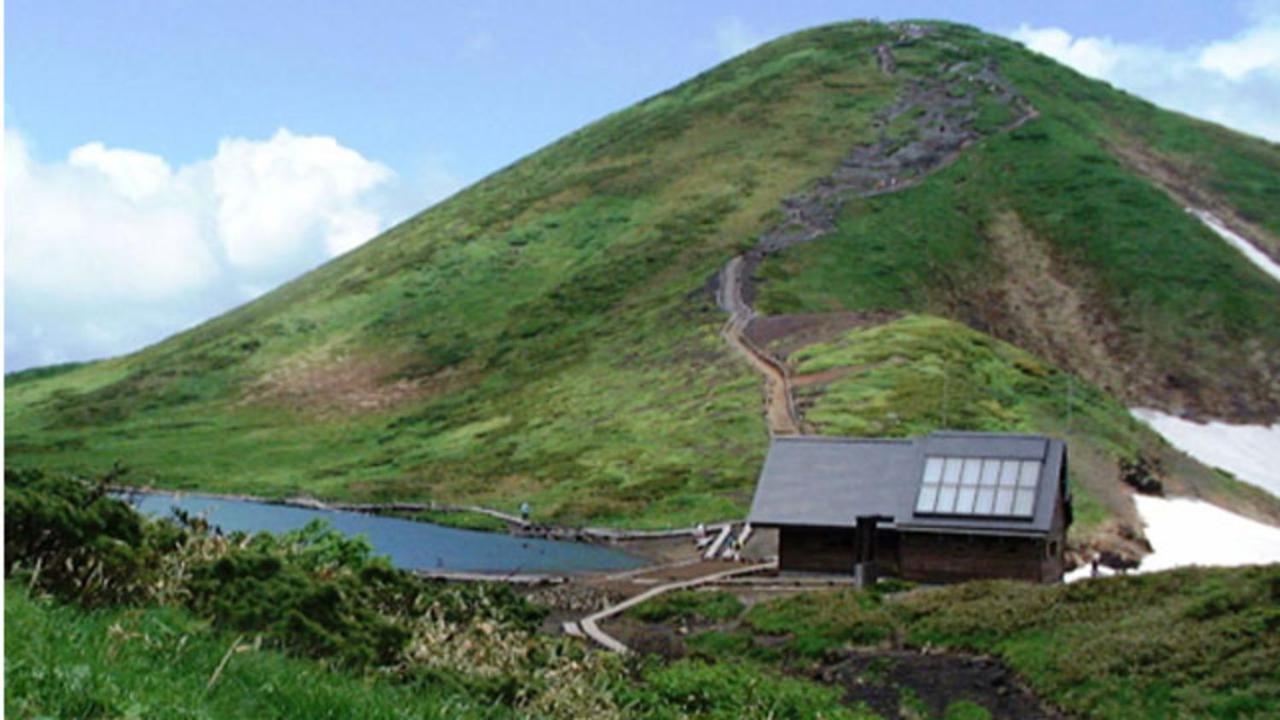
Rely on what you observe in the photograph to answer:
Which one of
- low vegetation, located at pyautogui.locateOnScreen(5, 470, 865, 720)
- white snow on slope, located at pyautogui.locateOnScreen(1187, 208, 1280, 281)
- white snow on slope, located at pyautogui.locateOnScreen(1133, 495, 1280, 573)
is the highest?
white snow on slope, located at pyautogui.locateOnScreen(1187, 208, 1280, 281)

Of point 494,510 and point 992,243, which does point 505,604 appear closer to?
point 494,510

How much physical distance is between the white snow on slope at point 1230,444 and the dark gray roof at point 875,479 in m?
50.4

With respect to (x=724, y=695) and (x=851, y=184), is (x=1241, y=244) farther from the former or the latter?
(x=724, y=695)

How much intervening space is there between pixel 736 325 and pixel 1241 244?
227 feet

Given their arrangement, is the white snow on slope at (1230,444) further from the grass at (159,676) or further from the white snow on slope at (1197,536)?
the grass at (159,676)

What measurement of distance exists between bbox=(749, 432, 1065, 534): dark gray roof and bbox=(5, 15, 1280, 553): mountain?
12.0m

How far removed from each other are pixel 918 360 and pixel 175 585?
253 feet

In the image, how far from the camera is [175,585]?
14.8 meters

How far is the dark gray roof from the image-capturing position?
48.9 meters

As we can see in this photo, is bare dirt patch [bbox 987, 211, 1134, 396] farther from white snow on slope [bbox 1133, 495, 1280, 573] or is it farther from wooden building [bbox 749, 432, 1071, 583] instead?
wooden building [bbox 749, 432, 1071, 583]

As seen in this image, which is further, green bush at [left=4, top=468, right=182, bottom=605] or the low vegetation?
green bush at [left=4, top=468, right=182, bottom=605]

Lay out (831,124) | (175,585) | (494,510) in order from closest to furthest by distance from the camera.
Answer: (175,585) → (494,510) → (831,124)

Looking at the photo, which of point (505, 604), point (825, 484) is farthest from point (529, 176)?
point (505, 604)

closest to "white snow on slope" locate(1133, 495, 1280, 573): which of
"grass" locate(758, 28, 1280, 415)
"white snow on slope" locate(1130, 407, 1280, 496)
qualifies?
"white snow on slope" locate(1130, 407, 1280, 496)
